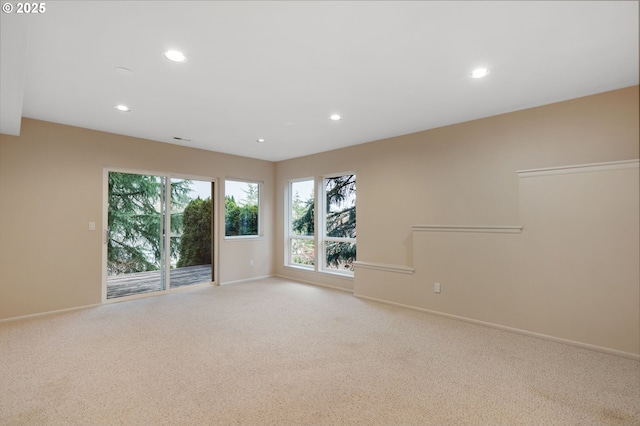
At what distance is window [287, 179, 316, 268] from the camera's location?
587cm

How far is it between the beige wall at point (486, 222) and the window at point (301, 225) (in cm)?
90

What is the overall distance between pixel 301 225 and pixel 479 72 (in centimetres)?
414

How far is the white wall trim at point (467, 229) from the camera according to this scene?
3332 mm

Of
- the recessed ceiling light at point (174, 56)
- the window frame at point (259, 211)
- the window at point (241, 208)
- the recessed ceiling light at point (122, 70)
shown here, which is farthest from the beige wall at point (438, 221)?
the recessed ceiling light at point (174, 56)

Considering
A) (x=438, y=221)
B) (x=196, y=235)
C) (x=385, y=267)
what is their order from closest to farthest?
(x=438, y=221) < (x=385, y=267) < (x=196, y=235)

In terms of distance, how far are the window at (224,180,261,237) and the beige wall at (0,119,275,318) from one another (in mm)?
1433

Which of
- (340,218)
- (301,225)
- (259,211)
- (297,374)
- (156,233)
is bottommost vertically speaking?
(297,374)

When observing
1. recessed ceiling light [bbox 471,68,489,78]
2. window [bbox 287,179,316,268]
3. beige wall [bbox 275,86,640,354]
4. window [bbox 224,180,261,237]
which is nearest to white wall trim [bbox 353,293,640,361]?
beige wall [bbox 275,86,640,354]

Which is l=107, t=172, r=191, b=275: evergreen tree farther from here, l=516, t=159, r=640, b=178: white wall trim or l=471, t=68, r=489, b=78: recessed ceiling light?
l=516, t=159, r=640, b=178: white wall trim

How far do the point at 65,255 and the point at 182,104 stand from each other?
2573 mm

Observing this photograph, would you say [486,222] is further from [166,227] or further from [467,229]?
[166,227]

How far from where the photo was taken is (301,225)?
6.07 metres

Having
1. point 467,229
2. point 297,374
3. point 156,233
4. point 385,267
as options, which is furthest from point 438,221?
point 156,233

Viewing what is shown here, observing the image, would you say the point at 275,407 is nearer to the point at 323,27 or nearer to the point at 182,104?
the point at 323,27
